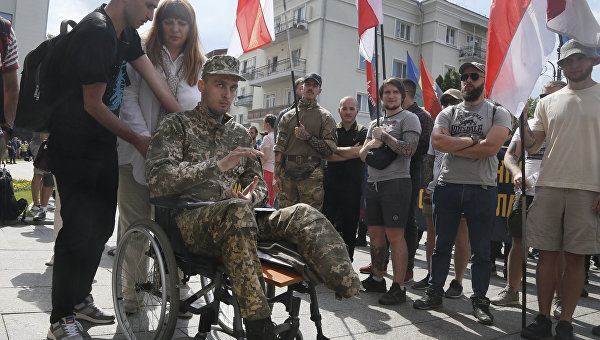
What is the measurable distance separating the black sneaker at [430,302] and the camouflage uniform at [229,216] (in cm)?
191

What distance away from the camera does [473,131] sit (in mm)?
4199

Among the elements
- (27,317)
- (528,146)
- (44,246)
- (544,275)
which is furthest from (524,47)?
(44,246)

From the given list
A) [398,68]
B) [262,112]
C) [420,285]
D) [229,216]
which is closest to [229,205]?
[229,216]

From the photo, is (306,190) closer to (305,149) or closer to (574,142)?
(305,149)

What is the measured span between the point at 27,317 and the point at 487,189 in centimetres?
374

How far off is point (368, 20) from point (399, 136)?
147 centimetres

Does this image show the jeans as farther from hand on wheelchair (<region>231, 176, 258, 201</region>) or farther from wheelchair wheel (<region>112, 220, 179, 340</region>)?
wheelchair wheel (<region>112, 220, 179, 340</region>)

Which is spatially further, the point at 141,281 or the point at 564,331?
the point at 564,331

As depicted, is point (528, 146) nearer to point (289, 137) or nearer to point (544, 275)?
point (544, 275)

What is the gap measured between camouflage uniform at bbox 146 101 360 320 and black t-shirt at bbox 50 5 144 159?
0.41 meters

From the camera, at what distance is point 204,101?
3133 millimetres

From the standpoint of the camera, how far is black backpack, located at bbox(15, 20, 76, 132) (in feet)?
9.27

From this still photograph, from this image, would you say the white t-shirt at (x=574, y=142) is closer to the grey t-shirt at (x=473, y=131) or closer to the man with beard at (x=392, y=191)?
the grey t-shirt at (x=473, y=131)

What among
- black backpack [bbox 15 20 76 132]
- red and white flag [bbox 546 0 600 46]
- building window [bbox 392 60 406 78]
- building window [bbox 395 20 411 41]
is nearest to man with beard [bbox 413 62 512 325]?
red and white flag [bbox 546 0 600 46]
